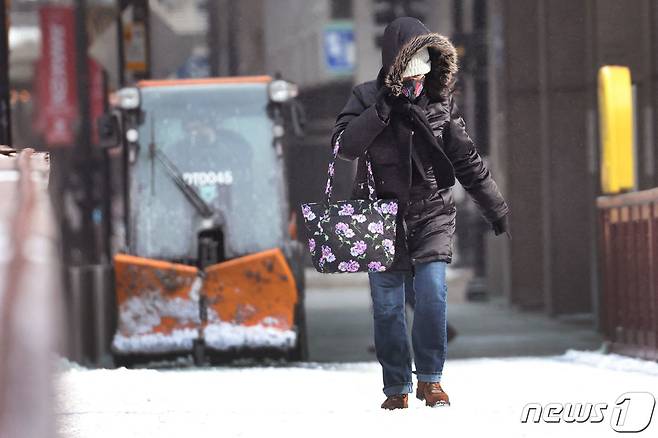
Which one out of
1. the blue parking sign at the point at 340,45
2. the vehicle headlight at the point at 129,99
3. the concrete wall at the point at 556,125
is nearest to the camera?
the vehicle headlight at the point at 129,99

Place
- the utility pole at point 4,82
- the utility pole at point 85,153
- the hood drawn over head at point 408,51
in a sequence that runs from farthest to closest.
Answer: the utility pole at point 85,153, the utility pole at point 4,82, the hood drawn over head at point 408,51

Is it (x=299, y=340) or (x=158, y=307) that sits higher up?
(x=158, y=307)

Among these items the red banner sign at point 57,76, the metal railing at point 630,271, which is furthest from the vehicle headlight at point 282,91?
the red banner sign at point 57,76

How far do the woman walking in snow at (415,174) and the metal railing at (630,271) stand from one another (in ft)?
12.0

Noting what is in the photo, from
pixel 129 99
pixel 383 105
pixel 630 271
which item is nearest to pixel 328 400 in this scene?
pixel 383 105

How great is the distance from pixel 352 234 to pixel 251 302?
19.1 ft

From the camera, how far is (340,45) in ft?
107

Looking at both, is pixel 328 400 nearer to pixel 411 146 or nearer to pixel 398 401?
pixel 398 401

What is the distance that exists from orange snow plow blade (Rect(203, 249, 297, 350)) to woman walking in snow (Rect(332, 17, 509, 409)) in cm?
539

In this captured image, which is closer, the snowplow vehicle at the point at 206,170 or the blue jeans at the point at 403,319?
the blue jeans at the point at 403,319

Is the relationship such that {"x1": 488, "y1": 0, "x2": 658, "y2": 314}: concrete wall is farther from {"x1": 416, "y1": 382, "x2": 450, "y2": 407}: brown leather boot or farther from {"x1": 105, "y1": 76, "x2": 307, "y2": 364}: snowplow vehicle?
{"x1": 416, "y1": 382, "x2": 450, "y2": 407}: brown leather boot

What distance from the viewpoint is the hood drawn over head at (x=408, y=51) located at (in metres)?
6.34

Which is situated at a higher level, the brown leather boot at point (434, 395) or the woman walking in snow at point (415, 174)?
the woman walking in snow at point (415, 174)

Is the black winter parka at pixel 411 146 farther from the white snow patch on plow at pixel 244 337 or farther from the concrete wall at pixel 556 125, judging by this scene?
the concrete wall at pixel 556 125
